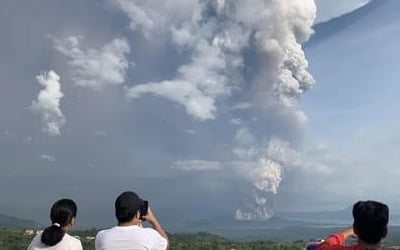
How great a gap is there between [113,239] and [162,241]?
0.33 metres

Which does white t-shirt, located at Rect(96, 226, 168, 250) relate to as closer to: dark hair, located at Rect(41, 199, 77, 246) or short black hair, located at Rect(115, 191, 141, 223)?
short black hair, located at Rect(115, 191, 141, 223)

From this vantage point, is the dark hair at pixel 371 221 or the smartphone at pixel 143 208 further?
the smartphone at pixel 143 208

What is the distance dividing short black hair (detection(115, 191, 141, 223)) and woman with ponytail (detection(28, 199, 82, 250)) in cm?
68

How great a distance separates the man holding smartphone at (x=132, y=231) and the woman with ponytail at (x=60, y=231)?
1.67 ft

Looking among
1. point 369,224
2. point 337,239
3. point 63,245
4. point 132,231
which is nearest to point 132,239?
point 132,231

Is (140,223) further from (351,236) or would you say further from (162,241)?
(351,236)

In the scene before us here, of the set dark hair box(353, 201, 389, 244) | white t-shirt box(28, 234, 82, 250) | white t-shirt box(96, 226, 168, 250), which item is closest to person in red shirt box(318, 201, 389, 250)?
dark hair box(353, 201, 389, 244)

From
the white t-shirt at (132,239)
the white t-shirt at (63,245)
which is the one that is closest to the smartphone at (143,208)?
the white t-shirt at (132,239)

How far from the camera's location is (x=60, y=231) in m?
4.22

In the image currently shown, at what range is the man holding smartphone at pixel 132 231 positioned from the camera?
12.2 feet

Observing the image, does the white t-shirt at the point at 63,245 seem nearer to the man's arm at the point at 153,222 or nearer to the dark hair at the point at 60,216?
the dark hair at the point at 60,216

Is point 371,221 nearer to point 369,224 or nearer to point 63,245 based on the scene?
point 369,224

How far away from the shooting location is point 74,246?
418cm

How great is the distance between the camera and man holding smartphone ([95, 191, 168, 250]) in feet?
12.2
